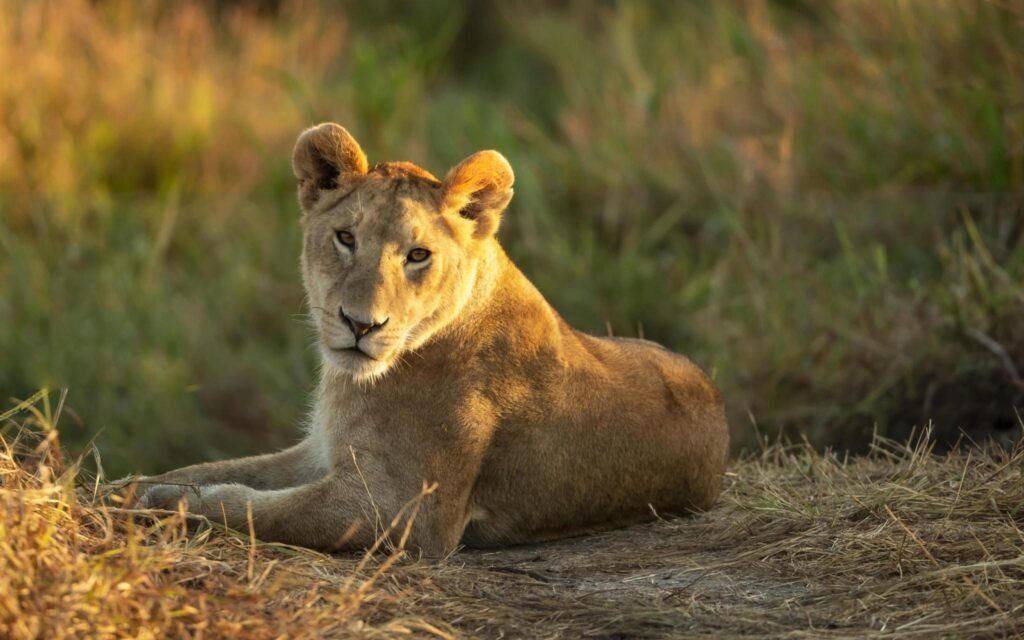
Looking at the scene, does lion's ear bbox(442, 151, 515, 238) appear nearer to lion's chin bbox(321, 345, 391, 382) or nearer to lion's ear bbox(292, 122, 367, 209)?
lion's ear bbox(292, 122, 367, 209)

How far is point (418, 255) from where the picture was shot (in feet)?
14.8

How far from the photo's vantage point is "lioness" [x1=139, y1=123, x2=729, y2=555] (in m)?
4.38

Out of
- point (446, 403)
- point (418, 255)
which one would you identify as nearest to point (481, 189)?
point (418, 255)

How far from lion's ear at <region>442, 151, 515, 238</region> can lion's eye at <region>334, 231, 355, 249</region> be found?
1.12ft

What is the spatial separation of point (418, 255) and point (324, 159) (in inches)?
20.5

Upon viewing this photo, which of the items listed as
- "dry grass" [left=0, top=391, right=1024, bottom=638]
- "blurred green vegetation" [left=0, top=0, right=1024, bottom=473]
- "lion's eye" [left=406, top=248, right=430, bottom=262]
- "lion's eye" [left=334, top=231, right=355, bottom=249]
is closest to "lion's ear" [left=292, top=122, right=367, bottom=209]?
"lion's eye" [left=334, top=231, right=355, bottom=249]

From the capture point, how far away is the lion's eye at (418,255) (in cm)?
450

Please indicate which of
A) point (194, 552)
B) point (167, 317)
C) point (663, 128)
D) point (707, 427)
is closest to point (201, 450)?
point (167, 317)

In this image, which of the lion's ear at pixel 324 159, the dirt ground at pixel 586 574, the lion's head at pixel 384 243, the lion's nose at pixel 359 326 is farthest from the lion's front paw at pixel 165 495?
the lion's ear at pixel 324 159

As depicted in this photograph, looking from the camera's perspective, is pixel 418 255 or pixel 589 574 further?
pixel 418 255

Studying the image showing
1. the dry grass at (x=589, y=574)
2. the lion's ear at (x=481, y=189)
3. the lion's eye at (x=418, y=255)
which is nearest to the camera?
the dry grass at (x=589, y=574)

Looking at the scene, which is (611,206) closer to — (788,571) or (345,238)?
(345,238)

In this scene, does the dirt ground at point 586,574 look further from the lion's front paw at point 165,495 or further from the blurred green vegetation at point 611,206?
the blurred green vegetation at point 611,206

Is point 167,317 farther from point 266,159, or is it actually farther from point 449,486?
point 449,486
